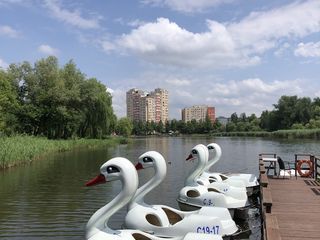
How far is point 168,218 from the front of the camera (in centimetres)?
933

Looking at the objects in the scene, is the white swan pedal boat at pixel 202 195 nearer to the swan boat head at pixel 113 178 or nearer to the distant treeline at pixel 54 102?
the swan boat head at pixel 113 178

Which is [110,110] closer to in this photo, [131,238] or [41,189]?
[41,189]

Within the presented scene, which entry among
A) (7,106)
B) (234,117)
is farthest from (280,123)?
(7,106)

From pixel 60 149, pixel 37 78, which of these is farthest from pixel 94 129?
pixel 60 149

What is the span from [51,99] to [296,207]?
39878mm

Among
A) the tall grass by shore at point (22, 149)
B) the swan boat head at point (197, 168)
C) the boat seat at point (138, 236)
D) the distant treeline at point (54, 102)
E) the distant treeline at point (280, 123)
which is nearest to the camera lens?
the boat seat at point (138, 236)

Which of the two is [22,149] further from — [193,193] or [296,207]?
[296,207]

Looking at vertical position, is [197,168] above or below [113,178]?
below

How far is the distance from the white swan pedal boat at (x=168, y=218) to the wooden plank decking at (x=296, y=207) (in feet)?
3.51

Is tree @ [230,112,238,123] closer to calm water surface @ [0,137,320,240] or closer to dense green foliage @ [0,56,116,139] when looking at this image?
dense green foliage @ [0,56,116,139]

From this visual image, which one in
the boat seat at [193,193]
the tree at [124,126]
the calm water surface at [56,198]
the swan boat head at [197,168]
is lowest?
the calm water surface at [56,198]

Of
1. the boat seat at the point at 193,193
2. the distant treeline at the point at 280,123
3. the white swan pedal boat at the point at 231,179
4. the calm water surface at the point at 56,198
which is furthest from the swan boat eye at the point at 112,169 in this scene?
the distant treeline at the point at 280,123

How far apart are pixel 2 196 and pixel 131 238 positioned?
10.2m

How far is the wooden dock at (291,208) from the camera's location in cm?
765
